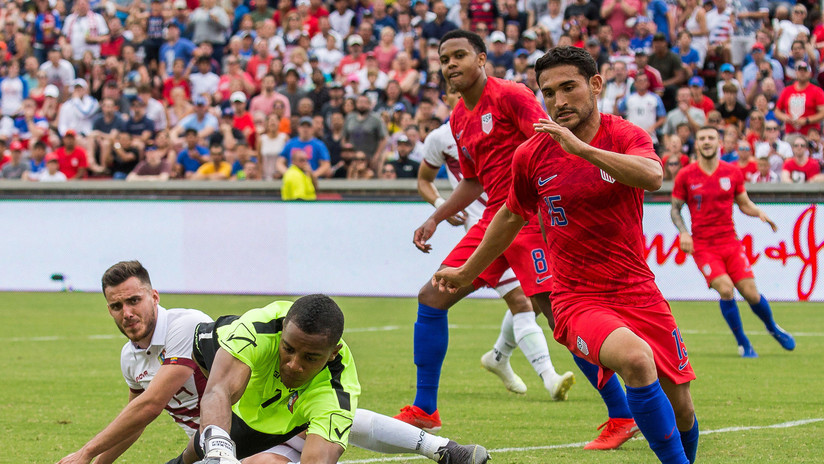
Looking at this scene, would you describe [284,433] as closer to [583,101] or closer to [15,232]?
[583,101]

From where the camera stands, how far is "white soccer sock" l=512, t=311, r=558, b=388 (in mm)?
8562

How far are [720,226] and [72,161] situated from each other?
542 inches

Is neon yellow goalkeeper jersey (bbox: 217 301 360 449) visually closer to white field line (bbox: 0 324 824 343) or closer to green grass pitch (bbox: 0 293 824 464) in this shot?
green grass pitch (bbox: 0 293 824 464)

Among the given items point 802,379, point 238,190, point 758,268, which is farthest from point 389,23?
point 802,379

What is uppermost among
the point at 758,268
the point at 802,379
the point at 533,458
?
the point at 533,458

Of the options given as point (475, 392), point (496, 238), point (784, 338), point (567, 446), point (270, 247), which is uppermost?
point (496, 238)

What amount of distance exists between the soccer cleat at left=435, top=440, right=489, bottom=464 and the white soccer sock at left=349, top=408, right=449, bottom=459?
0.13ft

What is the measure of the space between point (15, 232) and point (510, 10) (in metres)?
10.1

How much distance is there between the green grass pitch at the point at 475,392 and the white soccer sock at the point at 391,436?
0.86 meters

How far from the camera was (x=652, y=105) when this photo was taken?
18609 mm

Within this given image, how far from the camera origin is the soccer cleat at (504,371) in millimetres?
9148

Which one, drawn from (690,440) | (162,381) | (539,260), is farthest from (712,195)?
(162,381)

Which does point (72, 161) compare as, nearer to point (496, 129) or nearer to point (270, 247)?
point (270, 247)

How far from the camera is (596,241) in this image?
5.43 meters
